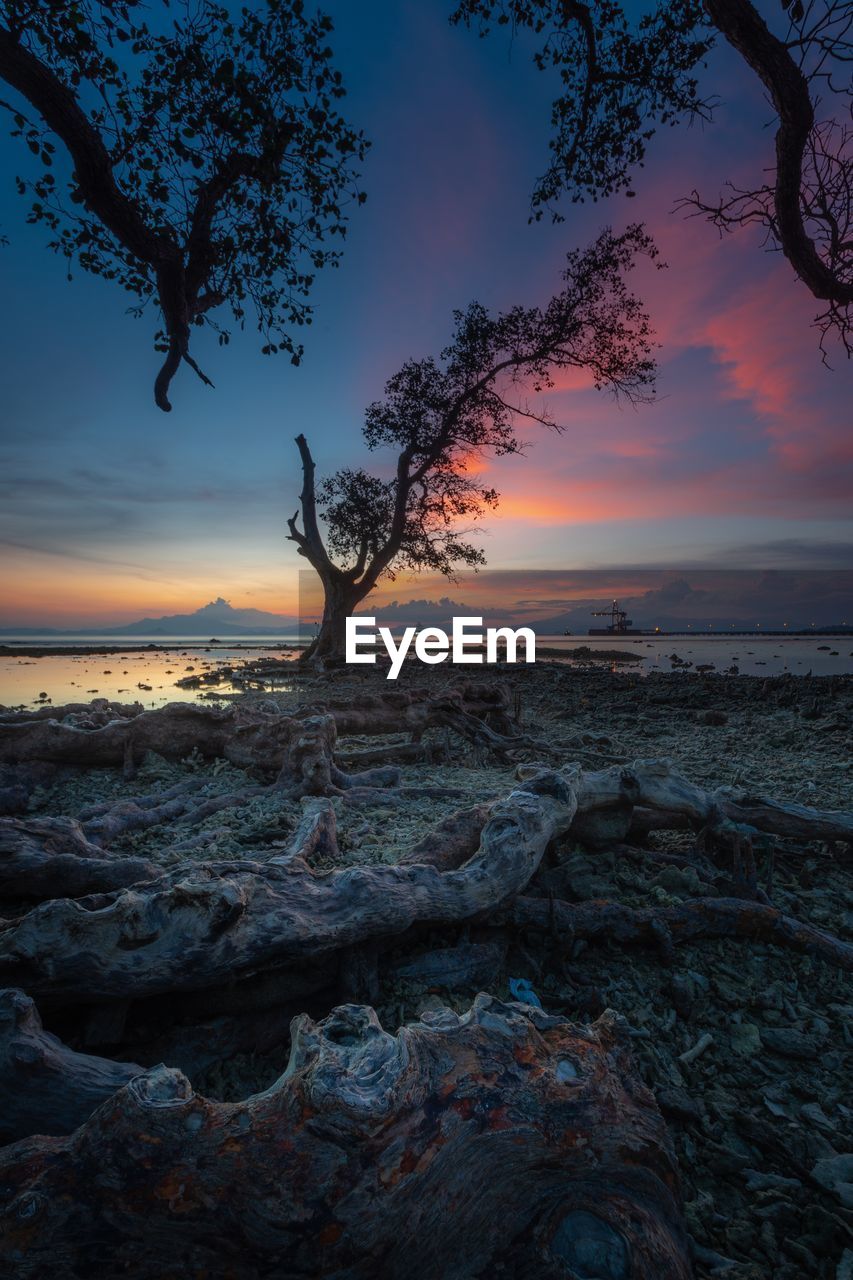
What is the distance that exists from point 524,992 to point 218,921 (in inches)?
78.9

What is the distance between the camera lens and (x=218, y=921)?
120 inches

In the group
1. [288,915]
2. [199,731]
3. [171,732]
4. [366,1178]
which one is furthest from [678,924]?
[171,732]

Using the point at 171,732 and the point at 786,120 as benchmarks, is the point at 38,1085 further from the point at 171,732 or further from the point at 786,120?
the point at 786,120

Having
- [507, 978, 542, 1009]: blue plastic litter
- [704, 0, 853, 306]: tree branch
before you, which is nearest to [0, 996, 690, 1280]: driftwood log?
[507, 978, 542, 1009]: blue plastic litter

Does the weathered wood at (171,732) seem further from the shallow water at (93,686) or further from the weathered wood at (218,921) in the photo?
the shallow water at (93,686)

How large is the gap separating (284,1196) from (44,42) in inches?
398

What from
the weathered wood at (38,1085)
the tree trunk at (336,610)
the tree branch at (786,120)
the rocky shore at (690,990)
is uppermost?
the tree branch at (786,120)

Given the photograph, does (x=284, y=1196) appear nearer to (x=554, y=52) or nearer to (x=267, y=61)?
(x=267, y=61)

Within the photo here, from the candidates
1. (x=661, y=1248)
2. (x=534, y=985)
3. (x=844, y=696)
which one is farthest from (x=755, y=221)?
(x=844, y=696)

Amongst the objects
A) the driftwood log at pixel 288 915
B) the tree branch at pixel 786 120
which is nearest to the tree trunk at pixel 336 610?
the tree branch at pixel 786 120

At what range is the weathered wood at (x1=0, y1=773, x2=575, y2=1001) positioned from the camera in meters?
2.89

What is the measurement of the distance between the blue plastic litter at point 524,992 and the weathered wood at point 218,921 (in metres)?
0.46

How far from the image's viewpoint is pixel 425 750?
10227mm

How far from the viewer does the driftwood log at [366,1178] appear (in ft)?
5.78
